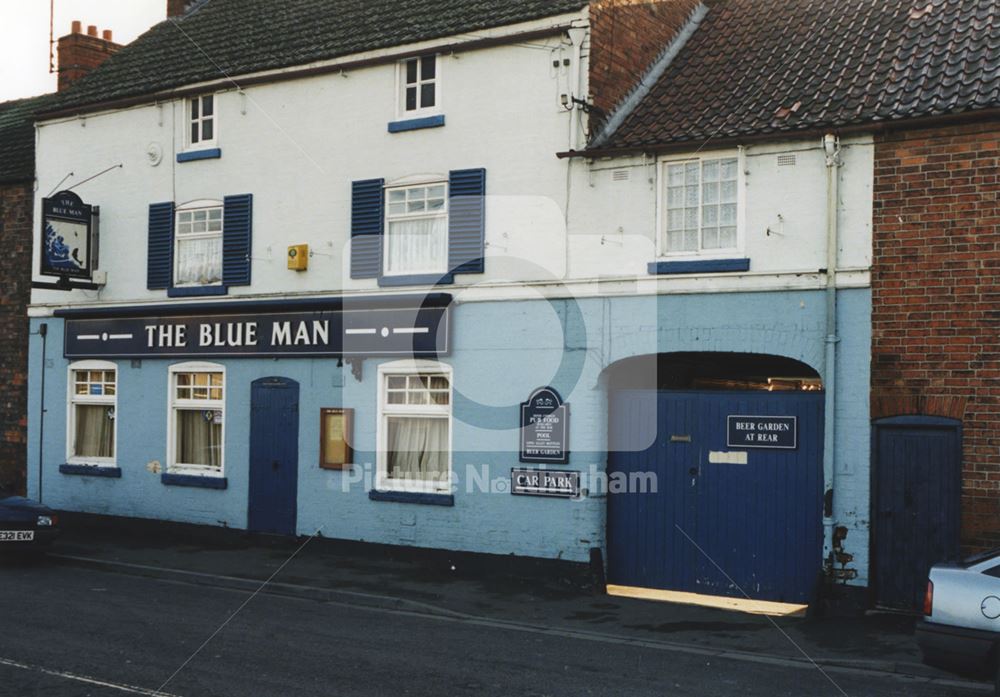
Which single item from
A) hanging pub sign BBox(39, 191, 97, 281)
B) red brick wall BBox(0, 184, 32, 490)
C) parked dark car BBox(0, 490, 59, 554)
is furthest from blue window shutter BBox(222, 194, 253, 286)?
red brick wall BBox(0, 184, 32, 490)

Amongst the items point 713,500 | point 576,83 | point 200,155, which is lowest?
point 713,500

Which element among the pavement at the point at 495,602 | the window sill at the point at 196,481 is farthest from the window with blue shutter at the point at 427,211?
the window sill at the point at 196,481

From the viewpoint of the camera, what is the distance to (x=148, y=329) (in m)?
19.4

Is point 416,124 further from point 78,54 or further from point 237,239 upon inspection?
point 78,54

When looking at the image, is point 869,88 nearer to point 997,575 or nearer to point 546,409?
point 546,409

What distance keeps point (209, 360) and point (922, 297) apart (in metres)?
11.7

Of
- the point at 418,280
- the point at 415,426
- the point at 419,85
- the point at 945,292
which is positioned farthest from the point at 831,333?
the point at 419,85

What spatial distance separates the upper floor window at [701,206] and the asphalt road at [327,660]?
17.7 ft

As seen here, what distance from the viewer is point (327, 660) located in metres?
10.5

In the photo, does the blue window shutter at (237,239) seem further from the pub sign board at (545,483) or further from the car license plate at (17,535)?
the pub sign board at (545,483)

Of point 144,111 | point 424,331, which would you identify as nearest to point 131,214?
point 144,111

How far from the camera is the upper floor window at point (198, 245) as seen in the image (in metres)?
19.0

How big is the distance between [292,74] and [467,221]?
4377 millimetres

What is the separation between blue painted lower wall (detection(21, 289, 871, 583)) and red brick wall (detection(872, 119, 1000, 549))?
424 mm
